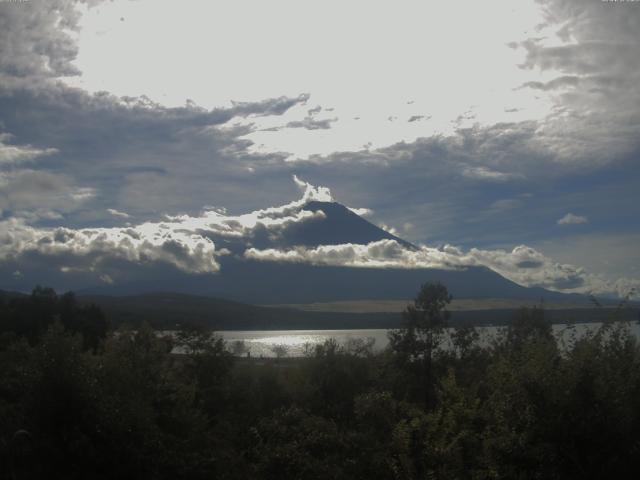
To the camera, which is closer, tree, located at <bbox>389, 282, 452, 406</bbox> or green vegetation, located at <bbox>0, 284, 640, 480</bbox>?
green vegetation, located at <bbox>0, 284, 640, 480</bbox>

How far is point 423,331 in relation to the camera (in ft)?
142

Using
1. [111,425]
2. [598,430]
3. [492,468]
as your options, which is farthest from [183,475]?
[598,430]

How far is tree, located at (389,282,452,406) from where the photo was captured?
42844mm

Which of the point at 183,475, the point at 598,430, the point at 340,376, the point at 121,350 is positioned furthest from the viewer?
the point at 340,376

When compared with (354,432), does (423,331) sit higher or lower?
higher

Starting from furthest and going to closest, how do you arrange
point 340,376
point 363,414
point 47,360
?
point 340,376
point 363,414
point 47,360

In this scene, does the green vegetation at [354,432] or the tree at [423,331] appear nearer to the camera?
the green vegetation at [354,432]

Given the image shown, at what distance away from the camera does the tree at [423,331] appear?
141ft

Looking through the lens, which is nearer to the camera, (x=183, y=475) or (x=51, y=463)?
(x=51, y=463)

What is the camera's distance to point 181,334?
146 feet

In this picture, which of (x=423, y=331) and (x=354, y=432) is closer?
(x=354, y=432)

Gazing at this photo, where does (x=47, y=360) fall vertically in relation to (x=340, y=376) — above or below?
above

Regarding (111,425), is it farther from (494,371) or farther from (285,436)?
(494,371)

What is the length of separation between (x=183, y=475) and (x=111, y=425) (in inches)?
135
